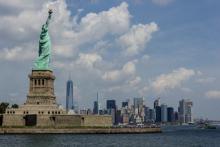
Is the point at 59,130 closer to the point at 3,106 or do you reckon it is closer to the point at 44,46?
the point at 44,46

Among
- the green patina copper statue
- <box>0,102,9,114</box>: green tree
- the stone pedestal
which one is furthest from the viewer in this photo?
<box>0,102,9,114</box>: green tree

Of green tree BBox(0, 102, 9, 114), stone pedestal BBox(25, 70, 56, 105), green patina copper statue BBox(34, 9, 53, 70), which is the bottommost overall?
green tree BBox(0, 102, 9, 114)

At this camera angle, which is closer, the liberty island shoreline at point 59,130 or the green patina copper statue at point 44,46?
the liberty island shoreline at point 59,130

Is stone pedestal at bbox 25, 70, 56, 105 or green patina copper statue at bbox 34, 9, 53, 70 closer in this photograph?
stone pedestal at bbox 25, 70, 56, 105

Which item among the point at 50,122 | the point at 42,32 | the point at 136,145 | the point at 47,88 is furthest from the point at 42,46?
the point at 136,145

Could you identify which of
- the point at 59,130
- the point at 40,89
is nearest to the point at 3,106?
the point at 40,89

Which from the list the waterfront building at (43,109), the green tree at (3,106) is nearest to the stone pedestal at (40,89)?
the waterfront building at (43,109)

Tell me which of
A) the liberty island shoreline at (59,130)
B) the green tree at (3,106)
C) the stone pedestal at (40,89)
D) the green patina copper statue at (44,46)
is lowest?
the liberty island shoreline at (59,130)

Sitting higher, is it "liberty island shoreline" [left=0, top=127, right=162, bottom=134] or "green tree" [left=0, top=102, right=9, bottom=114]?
"green tree" [left=0, top=102, right=9, bottom=114]

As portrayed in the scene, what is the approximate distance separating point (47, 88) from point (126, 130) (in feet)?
76.6

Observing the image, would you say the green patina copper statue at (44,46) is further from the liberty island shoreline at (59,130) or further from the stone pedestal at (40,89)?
the liberty island shoreline at (59,130)

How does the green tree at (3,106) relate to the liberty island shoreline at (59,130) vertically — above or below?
above

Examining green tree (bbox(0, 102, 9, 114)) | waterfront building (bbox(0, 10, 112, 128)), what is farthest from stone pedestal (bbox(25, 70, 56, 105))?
green tree (bbox(0, 102, 9, 114))

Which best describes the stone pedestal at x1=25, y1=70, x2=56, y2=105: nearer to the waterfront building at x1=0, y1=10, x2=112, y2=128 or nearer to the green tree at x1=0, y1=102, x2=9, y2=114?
the waterfront building at x1=0, y1=10, x2=112, y2=128
